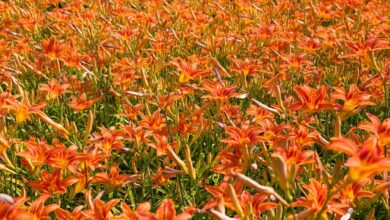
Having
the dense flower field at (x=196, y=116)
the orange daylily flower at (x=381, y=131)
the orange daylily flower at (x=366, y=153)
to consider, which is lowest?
the dense flower field at (x=196, y=116)

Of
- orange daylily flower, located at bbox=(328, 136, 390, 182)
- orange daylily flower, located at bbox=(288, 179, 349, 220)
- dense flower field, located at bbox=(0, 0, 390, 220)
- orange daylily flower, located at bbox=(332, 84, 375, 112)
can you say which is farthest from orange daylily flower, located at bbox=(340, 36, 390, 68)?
orange daylily flower, located at bbox=(328, 136, 390, 182)

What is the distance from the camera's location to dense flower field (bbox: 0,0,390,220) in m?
1.46

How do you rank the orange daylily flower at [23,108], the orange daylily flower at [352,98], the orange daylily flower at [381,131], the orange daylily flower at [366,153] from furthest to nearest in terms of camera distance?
the orange daylily flower at [23,108], the orange daylily flower at [352,98], the orange daylily flower at [381,131], the orange daylily flower at [366,153]

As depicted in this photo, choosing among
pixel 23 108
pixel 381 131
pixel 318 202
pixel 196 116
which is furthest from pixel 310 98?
pixel 23 108

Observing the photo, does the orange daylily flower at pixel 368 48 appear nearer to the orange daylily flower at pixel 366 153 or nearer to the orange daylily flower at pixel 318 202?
the orange daylily flower at pixel 318 202

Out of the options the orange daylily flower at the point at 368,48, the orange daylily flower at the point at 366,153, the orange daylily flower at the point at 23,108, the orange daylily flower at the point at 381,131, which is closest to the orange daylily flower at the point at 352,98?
the orange daylily flower at the point at 381,131

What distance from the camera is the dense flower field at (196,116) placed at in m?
1.46

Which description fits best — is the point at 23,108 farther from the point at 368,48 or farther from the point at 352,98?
the point at 368,48

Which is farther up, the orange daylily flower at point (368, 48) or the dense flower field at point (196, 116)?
the orange daylily flower at point (368, 48)

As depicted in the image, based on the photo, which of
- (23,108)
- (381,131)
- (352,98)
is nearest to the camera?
(381,131)

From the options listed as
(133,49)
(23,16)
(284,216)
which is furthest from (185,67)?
(23,16)

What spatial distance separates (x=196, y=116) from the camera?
2.51 m

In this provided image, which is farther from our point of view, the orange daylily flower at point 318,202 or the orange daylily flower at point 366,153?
the orange daylily flower at point 318,202

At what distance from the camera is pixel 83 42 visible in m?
3.86
